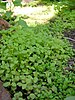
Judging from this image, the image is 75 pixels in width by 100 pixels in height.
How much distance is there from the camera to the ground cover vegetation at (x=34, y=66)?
10.5ft

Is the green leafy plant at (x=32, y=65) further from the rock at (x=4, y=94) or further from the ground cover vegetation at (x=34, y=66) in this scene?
the rock at (x=4, y=94)

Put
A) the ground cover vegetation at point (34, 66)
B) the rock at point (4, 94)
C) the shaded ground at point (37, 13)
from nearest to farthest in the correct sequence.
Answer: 1. the rock at point (4, 94)
2. the ground cover vegetation at point (34, 66)
3. the shaded ground at point (37, 13)

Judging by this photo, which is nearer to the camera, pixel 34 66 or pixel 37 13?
pixel 34 66

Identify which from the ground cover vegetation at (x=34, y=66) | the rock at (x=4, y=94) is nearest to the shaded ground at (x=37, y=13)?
the ground cover vegetation at (x=34, y=66)

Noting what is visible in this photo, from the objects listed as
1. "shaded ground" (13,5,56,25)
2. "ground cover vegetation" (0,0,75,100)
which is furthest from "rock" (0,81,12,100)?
"shaded ground" (13,5,56,25)

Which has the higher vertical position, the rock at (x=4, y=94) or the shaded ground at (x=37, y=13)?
the shaded ground at (x=37, y=13)

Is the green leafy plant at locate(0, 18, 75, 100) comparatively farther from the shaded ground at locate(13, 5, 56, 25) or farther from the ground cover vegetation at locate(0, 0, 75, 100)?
the shaded ground at locate(13, 5, 56, 25)

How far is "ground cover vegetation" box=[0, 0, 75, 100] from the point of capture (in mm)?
3191

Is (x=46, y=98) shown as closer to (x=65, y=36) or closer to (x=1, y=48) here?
(x=1, y=48)

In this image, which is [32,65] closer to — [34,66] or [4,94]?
[34,66]

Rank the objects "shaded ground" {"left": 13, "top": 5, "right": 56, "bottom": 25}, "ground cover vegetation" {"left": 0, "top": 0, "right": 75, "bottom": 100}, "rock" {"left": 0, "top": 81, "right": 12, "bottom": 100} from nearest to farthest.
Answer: "rock" {"left": 0, "top": 81, "right": 12, "bottom": 100}
"ground cover vegetation" {"left": 0, "top": 0, "right": 75, "bottom": 100}
"shaded ground" {"left": 13, "top": 5, "right": 56, "bottom": 25}

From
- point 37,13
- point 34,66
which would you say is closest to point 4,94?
point 34,66

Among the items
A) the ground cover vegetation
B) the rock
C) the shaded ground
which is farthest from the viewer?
the shaded ground

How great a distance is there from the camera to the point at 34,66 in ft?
11.7
